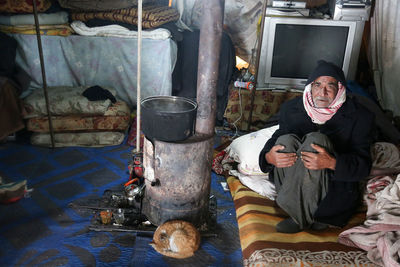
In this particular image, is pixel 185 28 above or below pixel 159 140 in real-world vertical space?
above

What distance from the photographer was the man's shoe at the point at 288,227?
199 cm

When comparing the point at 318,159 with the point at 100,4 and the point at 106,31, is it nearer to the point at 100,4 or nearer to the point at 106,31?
the point at 106,31

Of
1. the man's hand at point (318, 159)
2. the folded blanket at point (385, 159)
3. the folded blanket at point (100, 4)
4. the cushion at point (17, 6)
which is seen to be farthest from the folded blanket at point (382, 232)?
the cushion at point (17, 6)

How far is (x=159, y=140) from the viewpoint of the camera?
1.94m

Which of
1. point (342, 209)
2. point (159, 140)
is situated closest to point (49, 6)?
point (159, 140)

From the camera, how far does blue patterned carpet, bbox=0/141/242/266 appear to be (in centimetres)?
188

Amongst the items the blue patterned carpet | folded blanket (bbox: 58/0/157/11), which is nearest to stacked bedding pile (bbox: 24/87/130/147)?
the blue patterned carpet

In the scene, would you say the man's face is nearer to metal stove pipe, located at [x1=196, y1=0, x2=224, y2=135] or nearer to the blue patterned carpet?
metal stove pipe, located at [x1=196, y1=0, x2=224, y2=135]

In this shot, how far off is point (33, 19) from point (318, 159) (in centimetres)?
324

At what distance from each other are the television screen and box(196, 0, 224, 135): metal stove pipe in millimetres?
1959

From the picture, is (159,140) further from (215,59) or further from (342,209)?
(342,209)

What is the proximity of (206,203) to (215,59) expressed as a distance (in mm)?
969

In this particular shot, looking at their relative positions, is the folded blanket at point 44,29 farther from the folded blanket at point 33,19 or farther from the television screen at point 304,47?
the television screen at point 304,47

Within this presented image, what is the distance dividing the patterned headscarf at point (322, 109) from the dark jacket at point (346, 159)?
1.3 inches
